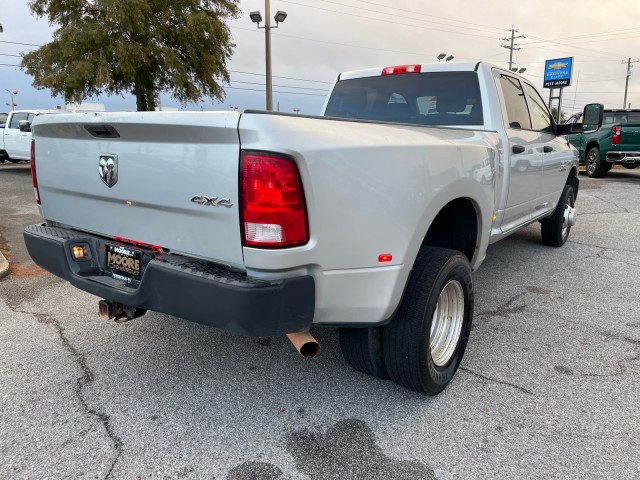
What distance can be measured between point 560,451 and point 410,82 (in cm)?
299

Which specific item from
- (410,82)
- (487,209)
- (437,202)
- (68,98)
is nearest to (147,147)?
(437,202)

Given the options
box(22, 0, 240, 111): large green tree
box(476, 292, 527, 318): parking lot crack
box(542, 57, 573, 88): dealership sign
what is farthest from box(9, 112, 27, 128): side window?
box(542, 57, 573, 88): dealership sign

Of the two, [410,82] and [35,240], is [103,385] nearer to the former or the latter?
[35,240]

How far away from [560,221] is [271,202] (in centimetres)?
505

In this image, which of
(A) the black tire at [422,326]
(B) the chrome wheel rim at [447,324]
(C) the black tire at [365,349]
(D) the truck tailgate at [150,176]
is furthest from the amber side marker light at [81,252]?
(B) the chrome wheel rim at [447,324]

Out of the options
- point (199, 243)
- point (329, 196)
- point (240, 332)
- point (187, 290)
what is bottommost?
point (240, 332)

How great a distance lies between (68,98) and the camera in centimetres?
1828

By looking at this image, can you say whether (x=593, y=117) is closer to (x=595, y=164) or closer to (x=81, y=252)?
(x=81, y=252)

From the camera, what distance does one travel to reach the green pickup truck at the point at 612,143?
1315cm

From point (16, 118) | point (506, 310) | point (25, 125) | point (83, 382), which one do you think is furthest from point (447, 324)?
point (16, 118)

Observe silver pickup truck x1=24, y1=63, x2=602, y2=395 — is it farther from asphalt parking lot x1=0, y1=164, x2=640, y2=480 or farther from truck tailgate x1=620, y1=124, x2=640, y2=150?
truck tailgate x1=620, y1=124, x2=640, y2=150

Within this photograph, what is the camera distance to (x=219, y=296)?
2.01 m

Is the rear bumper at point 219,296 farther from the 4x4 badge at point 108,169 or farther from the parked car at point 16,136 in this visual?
the parked car at point 16,136

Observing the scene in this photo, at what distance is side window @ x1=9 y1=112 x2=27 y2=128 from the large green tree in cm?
286
